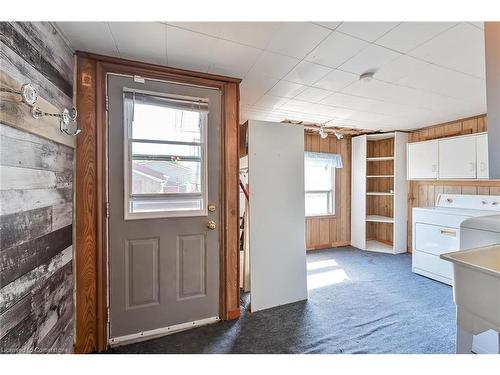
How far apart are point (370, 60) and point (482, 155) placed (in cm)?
245

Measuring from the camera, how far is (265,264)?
7.48 feet

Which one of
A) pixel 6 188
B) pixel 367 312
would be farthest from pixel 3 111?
pixel 367 312

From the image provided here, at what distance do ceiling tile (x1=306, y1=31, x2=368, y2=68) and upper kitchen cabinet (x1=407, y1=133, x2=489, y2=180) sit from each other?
8.50ft

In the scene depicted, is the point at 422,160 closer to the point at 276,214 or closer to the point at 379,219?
the point at 379,219

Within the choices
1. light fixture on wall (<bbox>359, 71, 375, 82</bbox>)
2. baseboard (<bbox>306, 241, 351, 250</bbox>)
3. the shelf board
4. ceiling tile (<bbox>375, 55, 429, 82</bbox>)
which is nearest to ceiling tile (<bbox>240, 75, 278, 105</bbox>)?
light fixture on wall (<bbox>359, 71, 375, 82</bbox>)

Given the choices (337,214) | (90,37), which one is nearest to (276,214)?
(90,37)

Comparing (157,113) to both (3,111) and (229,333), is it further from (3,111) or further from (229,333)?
(229,333)

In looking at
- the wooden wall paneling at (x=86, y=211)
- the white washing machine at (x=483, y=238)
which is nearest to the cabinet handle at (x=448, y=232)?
the white washing machine at (x=483, y=238)

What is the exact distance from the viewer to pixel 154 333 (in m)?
1.83

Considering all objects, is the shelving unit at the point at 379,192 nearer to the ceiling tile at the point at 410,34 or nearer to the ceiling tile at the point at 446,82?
the ceiling tile at the point at 446,82

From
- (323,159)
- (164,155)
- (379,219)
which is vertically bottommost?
(379,219)

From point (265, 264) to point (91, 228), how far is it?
4.97ft

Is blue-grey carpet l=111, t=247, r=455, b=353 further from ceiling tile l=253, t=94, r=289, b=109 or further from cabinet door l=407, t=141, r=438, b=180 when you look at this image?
ceiling tile l=253, t=94, r=289, b=109

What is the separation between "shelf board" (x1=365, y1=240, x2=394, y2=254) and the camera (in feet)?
13.7
